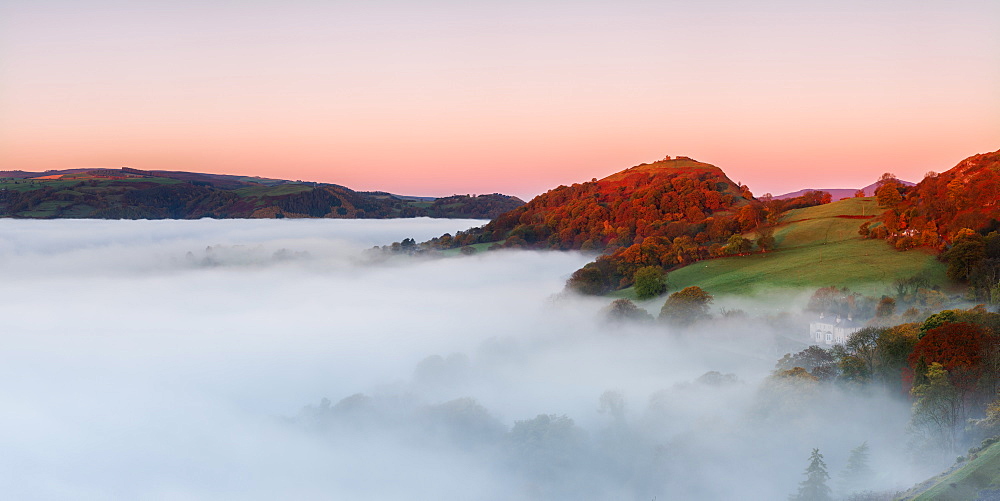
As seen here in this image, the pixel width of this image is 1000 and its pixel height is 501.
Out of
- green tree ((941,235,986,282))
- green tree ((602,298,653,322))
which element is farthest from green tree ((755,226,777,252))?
green tree ((941,235,986,282))

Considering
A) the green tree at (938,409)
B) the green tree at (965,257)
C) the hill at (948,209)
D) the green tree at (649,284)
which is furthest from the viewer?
the green tree at (649,284)

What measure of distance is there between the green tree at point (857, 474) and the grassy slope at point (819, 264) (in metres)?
34.8

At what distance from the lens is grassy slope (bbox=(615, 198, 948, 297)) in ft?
228

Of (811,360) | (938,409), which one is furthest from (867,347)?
(938,409)

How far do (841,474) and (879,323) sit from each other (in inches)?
999

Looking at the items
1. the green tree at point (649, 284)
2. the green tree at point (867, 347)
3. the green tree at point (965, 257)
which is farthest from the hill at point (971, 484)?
the green tree at point (649, 284)

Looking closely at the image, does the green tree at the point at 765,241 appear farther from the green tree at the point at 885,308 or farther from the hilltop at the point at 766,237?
the green tree at the point at 885,308

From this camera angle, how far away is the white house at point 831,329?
56.8 m

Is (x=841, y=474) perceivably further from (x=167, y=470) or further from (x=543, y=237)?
(x=543, y=237)

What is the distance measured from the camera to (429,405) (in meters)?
74.2

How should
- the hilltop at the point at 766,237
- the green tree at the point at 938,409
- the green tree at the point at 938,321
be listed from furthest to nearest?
the hilltop at the point at 766,237
the green tree at the point at 938,321
the green tree at the point at 938,409

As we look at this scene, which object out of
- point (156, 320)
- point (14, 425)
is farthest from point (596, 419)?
point (156, 320)

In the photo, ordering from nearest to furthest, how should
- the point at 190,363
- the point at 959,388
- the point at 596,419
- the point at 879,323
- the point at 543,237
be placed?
the point at 959,388
the point at 879,323
the point at 596,419
the point at 190,363
the point at 543,237

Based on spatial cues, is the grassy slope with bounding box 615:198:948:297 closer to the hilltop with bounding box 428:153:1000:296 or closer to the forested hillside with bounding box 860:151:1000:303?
the hilltop with bounding box 428:153:1000:296
